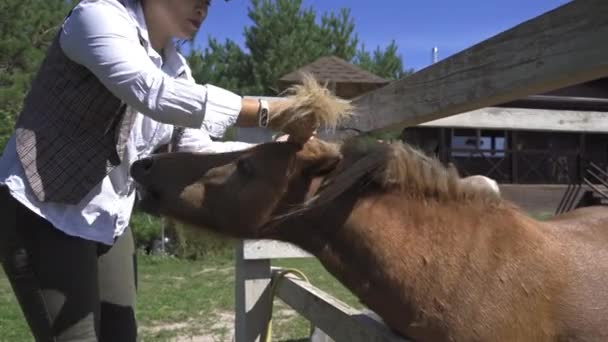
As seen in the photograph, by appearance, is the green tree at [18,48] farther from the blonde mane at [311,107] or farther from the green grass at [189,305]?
the blonde mane at [311,107]

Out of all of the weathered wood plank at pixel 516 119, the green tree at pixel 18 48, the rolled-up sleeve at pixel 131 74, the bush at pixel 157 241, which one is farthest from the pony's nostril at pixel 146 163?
the bush at pixel 157 241

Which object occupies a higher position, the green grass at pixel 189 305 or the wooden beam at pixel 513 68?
the wooden beam at pixel 513 68

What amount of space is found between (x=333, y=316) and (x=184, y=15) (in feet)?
4.15

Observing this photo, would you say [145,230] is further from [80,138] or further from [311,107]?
[311,107]

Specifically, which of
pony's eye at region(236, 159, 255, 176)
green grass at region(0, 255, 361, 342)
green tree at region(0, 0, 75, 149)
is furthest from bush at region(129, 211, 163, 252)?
pony's eye at region(236, 159, 255, 176)

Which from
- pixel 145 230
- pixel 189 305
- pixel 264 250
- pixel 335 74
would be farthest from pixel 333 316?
pixel 145 230

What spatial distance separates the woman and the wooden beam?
1.39 ft

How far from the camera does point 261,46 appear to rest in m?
26.6

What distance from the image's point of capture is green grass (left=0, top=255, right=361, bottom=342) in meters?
6.62

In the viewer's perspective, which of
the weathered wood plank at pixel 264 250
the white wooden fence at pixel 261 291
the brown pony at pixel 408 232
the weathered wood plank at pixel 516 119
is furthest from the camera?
the weathered wood plank at pixel 264 250

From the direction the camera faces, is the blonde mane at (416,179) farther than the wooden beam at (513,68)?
Yes

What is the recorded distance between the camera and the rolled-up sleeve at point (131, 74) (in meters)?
2.08

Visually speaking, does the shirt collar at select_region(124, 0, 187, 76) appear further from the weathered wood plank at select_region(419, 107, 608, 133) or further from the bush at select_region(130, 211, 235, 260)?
the bush at select_region(130, 211, 235, 260)

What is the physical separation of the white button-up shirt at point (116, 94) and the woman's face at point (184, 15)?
0.32ft
